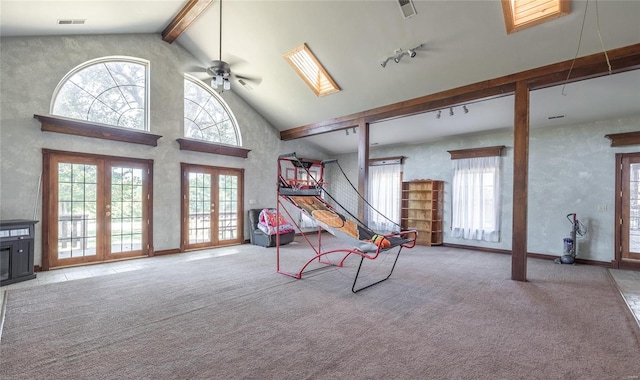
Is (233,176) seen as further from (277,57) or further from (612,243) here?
(612,243)

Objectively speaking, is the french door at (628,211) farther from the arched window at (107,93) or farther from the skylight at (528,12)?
the arched window at (107,93)

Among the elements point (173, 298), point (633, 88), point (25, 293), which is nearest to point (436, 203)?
point (633, 88)

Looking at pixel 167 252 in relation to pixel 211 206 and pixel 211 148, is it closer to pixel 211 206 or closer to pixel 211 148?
pixel 211 206

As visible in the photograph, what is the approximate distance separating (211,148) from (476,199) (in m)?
6.61

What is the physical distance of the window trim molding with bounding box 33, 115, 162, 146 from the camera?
4742 millimetres

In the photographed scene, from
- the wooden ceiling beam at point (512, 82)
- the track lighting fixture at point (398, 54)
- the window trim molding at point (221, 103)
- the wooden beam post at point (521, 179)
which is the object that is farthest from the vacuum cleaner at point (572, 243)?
the window trim molding at point (221, 103)

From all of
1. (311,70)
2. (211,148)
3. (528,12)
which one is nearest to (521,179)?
(528,12)

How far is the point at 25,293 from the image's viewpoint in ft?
11.7

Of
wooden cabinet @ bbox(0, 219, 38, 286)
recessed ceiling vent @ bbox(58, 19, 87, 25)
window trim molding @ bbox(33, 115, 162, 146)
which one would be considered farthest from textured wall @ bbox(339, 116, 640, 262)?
wooden cabinet @ bbox(0, 219, 38, 286)

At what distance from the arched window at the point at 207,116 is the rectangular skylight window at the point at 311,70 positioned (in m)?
2.48

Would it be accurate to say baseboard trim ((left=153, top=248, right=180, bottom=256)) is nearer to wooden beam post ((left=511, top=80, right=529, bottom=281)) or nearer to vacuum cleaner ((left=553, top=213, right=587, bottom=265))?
wooden beam post ((left=511, top=80, right=529, bottom=281))

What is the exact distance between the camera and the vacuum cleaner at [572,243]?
5496 mm

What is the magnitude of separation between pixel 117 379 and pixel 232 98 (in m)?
6.72

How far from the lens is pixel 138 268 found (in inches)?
195
